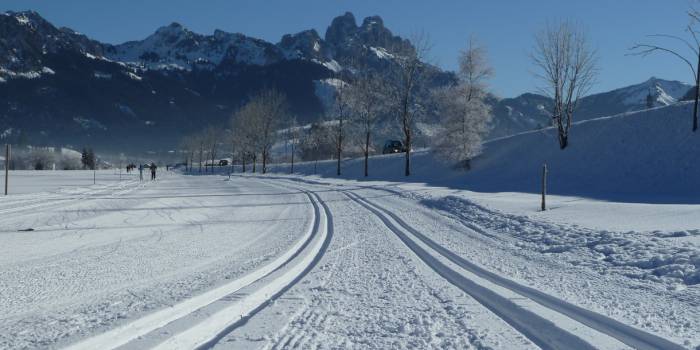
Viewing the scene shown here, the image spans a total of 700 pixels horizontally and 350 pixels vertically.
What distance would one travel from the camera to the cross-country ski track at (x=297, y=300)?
3.85 m

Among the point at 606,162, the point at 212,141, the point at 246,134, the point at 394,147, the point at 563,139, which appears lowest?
the point at 606,162

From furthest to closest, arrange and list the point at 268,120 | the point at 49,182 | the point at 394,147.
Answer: the point at 268,120
the point at 394,147
the point at 49,182

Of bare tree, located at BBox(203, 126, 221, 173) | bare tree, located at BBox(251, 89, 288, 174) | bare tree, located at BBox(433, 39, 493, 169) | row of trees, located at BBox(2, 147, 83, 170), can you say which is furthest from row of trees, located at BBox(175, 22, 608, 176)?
row of trees, located at BBox(2, 147, 83, 170)

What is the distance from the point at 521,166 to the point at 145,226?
30748 mm

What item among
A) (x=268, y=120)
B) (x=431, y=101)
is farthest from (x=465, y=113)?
(x=268, y=120)

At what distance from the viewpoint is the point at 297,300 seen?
16.6ft

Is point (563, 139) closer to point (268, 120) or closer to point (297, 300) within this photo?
point (297, 300)

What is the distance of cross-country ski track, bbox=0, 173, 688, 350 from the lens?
3846 mm

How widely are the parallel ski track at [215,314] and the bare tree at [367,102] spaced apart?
3973 cm

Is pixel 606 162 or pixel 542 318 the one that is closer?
pixel 542 318

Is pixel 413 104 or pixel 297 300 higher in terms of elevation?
pixel 413 104

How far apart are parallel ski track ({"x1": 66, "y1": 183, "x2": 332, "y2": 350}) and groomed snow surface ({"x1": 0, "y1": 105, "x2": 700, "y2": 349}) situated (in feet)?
0.06

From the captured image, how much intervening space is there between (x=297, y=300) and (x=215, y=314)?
3.15 ft

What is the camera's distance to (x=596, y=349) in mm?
3633
